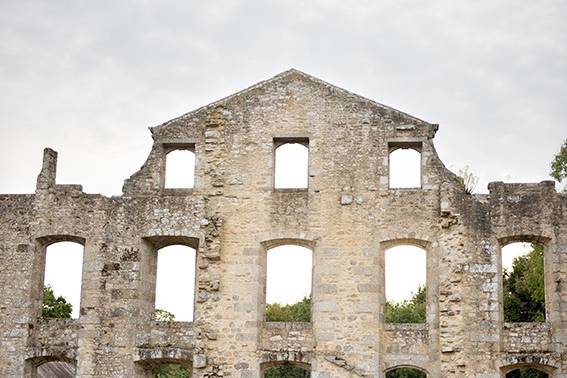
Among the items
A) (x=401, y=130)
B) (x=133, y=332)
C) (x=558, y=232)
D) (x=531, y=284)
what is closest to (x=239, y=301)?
(x=133, y=332)

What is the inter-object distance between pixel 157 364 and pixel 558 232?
968 centimetres

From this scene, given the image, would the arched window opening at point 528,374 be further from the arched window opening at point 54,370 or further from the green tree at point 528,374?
the arched window opening at point 54,370

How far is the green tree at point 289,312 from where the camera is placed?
4077 cm

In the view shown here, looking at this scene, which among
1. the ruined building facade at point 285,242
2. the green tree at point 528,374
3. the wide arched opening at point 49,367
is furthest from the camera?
the green tree at point 528,374

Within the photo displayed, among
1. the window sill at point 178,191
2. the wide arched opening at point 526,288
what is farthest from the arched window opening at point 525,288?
the window sill at point 178,191

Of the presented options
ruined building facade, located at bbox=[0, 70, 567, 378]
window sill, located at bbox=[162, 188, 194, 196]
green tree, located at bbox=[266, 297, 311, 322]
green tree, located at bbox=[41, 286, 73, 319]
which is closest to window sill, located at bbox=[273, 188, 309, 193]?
ruined building facade, located at bbox=[0, 70, 567, 378]

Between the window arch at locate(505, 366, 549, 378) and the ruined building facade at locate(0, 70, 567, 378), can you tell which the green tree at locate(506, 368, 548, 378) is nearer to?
the window arch at locate(505, 366, 549, 378)

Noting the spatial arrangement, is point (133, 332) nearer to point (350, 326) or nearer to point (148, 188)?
point (148, 188)

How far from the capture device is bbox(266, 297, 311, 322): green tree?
134 feet

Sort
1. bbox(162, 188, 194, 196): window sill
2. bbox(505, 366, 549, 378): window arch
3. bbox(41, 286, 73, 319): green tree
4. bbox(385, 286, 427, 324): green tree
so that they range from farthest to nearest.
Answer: bbox(385, 286, 427, 324): green tree < bbox(41, 286, 73, 319): green tree < bbox(505, 366, 549, 378): window arch < bbox(162, 188, 194, 196): window sill

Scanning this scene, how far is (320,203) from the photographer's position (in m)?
19.3

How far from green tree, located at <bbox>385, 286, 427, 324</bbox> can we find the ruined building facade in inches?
726

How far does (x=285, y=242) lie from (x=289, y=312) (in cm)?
2424

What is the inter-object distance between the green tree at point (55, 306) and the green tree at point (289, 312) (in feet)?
40.3
